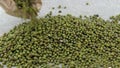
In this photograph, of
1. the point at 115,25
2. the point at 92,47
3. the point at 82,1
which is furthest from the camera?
the point at 82,1

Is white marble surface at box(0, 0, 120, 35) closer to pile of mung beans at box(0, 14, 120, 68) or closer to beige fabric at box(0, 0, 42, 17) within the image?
beige fabric at box(0, 0, 42, 17)

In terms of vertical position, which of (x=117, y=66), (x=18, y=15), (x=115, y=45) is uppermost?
(x=18, y=15)

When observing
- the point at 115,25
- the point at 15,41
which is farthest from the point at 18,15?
the point at 115,25

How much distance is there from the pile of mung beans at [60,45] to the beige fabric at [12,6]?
0.63 ft

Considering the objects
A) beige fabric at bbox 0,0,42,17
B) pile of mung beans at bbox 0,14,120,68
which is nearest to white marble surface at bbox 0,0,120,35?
beige fabric at bbox 0,0,42,17

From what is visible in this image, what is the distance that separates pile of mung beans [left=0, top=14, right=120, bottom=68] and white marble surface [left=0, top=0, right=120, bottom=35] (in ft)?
0.94

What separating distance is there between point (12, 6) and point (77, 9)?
3.08 feet

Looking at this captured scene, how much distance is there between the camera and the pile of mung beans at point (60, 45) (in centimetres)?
348

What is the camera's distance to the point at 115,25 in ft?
13.5

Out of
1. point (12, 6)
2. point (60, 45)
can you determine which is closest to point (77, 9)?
point (12, 6)

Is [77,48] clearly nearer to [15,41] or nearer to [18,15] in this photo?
[15,41]

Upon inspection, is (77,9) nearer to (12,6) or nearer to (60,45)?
(12,6)

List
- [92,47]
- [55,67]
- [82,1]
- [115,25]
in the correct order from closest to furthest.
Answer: [55,67], [92,47], [115,25], [82,1]

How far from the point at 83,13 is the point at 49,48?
1042mm
